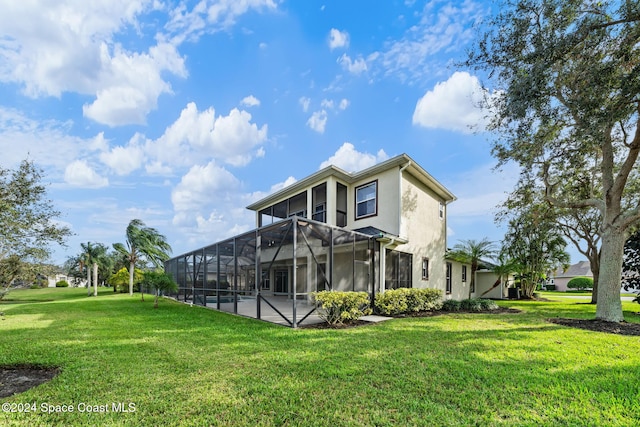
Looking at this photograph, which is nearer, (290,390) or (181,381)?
(290,390)

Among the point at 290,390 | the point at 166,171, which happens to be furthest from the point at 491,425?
the point at 166,171

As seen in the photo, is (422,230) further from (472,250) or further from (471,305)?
(472,250)

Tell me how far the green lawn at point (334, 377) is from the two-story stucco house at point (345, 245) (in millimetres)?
3572

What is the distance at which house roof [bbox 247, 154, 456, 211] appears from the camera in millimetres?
12570

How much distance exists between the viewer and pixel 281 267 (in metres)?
17.6

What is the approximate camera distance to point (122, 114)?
Answer: 10.4 meters

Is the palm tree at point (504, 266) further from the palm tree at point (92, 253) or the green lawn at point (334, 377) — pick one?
the palm tree at point (92, 253)

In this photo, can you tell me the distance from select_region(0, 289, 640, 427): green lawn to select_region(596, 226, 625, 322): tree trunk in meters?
2.97

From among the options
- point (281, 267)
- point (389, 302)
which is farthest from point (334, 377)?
point (281, 267)

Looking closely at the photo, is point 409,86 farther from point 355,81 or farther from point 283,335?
point 283,335

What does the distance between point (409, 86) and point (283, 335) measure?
395 inches

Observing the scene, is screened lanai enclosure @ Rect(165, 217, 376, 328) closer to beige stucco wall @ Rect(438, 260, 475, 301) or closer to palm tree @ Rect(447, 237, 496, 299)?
beige stucco wall @ Rect(438, 260, 475, 301)

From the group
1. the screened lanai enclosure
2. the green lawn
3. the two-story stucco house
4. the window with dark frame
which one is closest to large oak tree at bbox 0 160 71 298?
the screened lanai enclosure

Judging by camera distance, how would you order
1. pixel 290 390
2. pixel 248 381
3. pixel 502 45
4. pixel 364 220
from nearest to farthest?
pixel 290 390 → pixel 248 381 → pixel 502 45 → pixel 364 220
